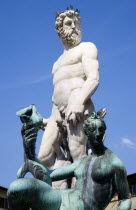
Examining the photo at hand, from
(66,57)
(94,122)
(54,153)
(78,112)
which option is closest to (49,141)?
(54,153)

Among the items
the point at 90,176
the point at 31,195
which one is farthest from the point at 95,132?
the point at 31,195

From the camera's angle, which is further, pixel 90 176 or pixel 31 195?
pixel 90 176

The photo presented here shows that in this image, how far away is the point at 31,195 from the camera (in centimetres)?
373

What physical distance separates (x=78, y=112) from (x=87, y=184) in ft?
15.4

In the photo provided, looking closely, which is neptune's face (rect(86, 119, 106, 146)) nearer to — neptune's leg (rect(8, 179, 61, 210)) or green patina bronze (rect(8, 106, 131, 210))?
green patina bronze (rect(8, 106, 131, 210))

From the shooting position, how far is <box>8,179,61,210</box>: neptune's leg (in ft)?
12.1

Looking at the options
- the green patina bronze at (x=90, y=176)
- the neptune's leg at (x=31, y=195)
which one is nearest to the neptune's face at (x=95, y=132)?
the green patina bronze at (x=90, y=176)

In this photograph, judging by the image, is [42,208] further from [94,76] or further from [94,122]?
[94,76]

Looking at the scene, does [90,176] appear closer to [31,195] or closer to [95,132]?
[95,132]

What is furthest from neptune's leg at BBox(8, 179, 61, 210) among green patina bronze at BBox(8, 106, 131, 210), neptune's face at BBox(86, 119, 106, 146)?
neptune's face at BBox(86, 119, 106, 146)

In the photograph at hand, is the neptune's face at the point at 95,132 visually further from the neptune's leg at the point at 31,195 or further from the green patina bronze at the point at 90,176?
the neptune's leg at the point at 31,195

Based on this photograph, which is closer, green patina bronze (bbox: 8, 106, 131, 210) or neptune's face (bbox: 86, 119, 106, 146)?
green patina bronze (bbox: 8, 106, 131, 210)

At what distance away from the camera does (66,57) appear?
948 cm

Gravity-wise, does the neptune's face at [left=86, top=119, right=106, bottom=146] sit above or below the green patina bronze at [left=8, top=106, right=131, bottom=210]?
above
